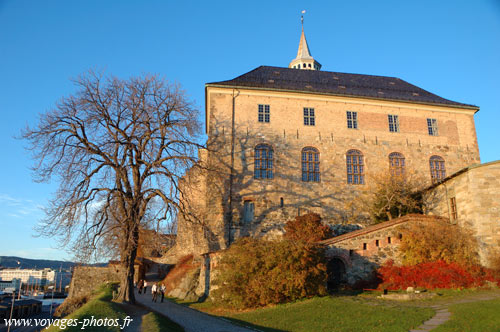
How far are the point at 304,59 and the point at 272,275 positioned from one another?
4181 centimetres

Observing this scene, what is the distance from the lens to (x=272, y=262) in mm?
16594

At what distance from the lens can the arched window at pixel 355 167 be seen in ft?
94.9

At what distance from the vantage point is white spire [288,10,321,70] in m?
52.2

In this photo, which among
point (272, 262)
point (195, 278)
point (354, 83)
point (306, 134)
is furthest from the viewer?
point (354, 83)

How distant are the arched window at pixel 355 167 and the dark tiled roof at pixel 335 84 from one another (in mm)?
5022

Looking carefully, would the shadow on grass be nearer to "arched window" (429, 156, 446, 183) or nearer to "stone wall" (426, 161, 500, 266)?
"stone wall" (426, 161, 500, 266)

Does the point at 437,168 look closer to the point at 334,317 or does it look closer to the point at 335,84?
the point at 335,84

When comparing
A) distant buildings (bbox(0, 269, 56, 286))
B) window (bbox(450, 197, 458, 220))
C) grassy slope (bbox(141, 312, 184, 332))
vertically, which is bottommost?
distant buildings (bbox(0, 269, 56, 286))

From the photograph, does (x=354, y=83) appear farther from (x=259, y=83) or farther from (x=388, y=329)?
(x=388, y=329)

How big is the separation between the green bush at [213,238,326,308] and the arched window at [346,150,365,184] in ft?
41.7

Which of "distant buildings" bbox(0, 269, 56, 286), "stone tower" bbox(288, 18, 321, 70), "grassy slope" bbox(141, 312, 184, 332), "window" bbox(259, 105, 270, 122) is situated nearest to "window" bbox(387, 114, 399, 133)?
"window" bbox(259, 105, 270, 122)

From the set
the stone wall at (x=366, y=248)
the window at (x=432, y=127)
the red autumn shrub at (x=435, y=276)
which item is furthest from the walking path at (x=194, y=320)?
the window at (x=432, y=127)

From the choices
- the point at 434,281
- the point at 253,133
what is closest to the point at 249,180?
the point at 253,133

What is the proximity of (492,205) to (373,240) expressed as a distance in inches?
259
